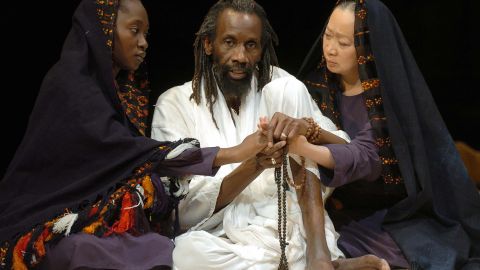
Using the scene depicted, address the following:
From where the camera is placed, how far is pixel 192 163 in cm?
350

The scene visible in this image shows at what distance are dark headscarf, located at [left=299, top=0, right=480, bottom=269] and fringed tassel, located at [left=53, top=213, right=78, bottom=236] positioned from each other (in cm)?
138

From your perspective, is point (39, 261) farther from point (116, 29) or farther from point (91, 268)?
point (116, 29)

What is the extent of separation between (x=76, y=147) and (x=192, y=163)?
0.49m

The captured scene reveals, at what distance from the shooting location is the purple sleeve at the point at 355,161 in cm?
348

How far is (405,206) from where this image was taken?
12.1ft

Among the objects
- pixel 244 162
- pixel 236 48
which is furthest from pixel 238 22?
pixel 244 162

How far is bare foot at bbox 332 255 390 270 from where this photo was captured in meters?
3.42

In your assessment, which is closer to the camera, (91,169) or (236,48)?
(91,169)

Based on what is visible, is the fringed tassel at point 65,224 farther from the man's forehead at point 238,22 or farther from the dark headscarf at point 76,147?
the man's forehead at point 238,22

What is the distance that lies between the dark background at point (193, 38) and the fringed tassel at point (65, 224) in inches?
48.3

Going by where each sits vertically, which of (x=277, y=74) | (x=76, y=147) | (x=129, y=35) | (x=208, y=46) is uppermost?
(x=129, y=35)

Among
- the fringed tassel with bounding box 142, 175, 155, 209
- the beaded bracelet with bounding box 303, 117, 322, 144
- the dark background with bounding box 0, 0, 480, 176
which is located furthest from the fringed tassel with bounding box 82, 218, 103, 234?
the dark background with bounding box 0, 0, 480, 176

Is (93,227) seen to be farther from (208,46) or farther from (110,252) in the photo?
(208,46)

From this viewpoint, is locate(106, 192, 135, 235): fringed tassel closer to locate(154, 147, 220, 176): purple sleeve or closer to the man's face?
locate(154, 147, 220, 176): purple sleeve
